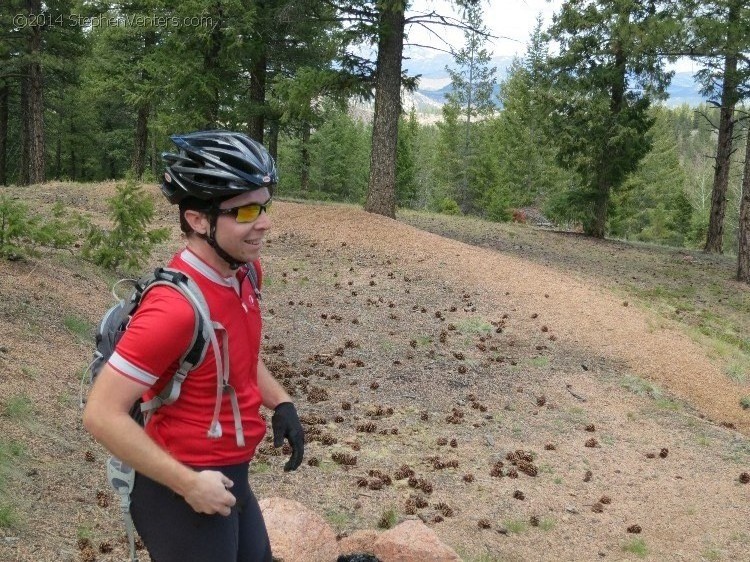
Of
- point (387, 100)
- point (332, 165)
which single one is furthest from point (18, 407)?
point (332, 165)

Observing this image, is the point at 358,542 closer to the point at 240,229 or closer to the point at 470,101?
the point at 240,229

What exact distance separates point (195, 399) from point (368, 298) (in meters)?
10.3

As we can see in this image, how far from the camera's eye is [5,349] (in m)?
7.09

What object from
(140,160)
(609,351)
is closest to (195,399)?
(609,351)

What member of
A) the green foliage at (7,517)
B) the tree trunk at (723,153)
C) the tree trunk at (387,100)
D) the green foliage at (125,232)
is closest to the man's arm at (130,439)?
the green foliage at (7,517)

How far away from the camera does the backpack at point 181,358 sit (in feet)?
7.51

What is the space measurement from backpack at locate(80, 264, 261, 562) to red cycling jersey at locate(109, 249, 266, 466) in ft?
0.08

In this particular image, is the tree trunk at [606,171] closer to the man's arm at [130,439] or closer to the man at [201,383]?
the man at [201,383]

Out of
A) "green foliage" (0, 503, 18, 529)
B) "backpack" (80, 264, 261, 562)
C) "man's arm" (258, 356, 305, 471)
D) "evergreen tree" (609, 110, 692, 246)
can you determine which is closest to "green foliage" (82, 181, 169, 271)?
"green foliage" (0, 503, 18, 529)

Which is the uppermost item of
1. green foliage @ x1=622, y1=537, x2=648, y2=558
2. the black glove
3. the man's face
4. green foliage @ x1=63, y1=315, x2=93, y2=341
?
the man's face

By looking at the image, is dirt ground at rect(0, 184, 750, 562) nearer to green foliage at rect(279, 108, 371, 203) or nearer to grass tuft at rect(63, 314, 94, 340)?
grass tuft at rect(63, 314, 94, 340)

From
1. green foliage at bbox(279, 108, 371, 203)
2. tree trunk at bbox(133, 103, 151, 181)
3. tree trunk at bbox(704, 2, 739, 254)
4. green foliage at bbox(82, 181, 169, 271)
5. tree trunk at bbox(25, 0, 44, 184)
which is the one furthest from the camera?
green foliage at bbox(279, 108, 371, 203)

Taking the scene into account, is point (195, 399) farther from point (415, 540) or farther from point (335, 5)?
point (335, 5)

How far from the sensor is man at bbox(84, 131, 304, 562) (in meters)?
2.19
